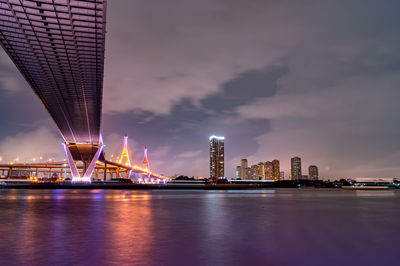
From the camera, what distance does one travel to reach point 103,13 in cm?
3469

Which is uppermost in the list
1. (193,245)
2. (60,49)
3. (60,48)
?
(60,49)

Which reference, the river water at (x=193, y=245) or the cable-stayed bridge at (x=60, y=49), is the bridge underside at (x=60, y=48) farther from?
the river water at (x=193, y=245)

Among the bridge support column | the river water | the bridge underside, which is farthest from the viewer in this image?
the bridge support column

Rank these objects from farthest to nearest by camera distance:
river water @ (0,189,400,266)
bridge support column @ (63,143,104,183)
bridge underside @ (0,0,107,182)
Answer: bridge support column @ (63,143,104,183), bridge underside @ (0,0,107,182), river water @ (0,189,400,266)

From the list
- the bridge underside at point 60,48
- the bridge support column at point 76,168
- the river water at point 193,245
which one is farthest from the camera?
the bridge support column at point 76,168

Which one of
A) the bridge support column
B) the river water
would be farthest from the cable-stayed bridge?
the river water

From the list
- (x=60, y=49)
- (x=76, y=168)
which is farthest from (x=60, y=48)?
(x=76, y=168)

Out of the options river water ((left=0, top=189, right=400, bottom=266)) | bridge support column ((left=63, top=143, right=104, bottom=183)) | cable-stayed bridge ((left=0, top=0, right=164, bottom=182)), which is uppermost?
cable-stayed bridge ((left=0, top=0, right=164, bottom=182))

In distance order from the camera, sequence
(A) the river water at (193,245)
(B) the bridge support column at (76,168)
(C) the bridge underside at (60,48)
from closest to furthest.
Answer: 1. (A) the river water at (193,245)
2. (C) the bridge underside at (60,48)
3. (B) the bridge support column at (76,168)

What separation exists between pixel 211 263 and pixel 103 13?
35.6 metres

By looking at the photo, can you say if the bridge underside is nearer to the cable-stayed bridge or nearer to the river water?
the cable-stayed bridge

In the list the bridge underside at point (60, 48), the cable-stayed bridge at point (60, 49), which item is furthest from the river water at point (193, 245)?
the bridge underside at point (60, 48)

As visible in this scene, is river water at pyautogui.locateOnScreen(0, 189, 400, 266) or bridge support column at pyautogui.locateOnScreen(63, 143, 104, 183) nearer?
river water at pyautogui.locateOnScreen(0, 189, 400, 266)

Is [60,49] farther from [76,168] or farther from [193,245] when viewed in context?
[76,168]
